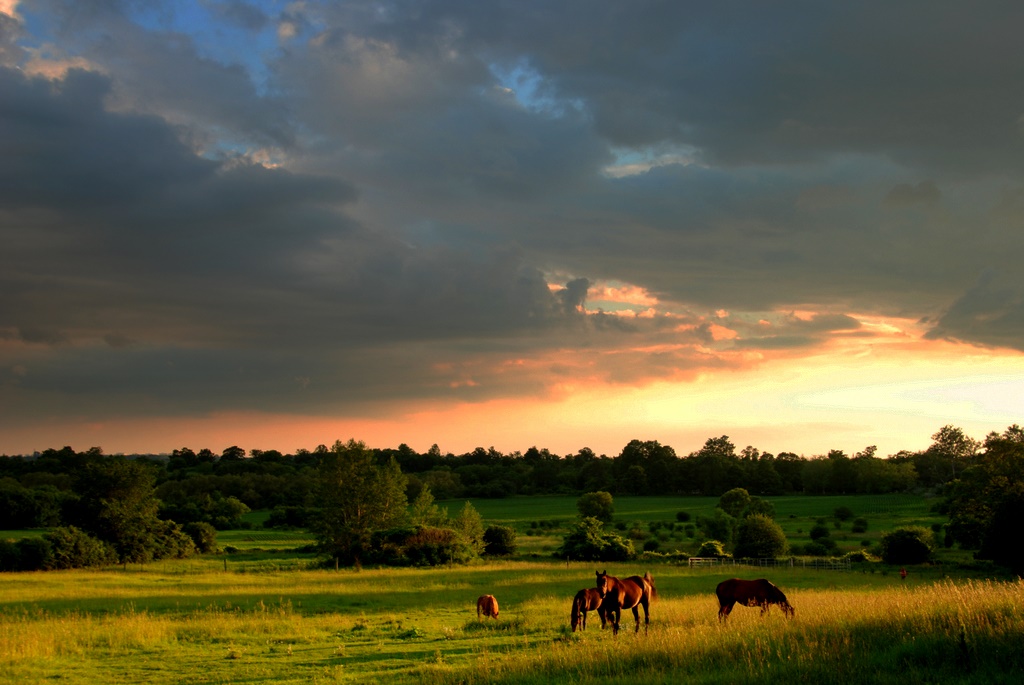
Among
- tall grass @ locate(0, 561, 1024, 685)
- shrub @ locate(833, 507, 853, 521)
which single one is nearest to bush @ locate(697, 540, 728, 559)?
tall grass @ locate(0, 561, 1024, 685)

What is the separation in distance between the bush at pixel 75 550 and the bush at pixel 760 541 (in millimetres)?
52464

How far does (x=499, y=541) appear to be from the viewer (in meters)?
70.4

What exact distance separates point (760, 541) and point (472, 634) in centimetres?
4765

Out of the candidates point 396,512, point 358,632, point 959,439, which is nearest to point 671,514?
point 396,512

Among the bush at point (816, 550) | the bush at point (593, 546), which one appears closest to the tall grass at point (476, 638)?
the bush at point (593, 546)

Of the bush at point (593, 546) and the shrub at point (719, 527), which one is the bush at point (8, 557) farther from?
the shrub at point (719, 527)

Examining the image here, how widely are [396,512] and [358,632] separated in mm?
43336

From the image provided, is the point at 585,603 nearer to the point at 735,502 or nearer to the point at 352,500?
the point at 352,500

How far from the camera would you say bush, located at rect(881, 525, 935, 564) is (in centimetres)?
5334

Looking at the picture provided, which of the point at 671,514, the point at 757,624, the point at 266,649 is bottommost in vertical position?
the point at 671,514

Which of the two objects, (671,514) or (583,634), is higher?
(583,634)

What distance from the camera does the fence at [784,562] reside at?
52.4 m

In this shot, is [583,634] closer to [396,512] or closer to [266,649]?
[266,649]

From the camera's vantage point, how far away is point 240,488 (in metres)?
114
